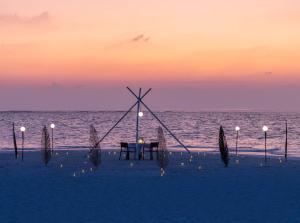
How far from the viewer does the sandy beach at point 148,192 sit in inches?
457

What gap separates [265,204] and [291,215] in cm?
135

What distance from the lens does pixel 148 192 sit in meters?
14.5

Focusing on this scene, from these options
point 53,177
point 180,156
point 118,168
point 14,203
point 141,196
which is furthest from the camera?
point 180,156

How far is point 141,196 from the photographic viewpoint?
13875 mm

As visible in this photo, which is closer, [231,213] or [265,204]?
[231,213]

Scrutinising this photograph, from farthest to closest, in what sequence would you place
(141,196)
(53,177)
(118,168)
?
(118,168) < (53,177) < (141,196)

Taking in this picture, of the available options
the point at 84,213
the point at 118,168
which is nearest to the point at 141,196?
the point at 84,213

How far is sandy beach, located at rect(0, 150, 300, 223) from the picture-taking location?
38.1ft

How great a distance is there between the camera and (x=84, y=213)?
1187 cm

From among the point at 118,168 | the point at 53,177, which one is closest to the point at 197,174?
the point at 118,168

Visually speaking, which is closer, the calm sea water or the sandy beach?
the sandy beach

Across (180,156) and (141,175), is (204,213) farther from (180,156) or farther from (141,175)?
(180,156)

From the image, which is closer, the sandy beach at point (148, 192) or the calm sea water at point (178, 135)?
the sandy beach at point (148, 192)

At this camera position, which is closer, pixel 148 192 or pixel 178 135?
pixel 148 192
